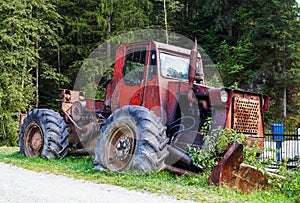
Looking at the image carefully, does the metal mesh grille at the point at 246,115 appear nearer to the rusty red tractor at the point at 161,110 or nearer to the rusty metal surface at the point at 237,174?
the rusty red tractor at the point at 161,110

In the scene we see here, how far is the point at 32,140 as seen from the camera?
9.56 m

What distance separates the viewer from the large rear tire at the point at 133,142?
19.8ft

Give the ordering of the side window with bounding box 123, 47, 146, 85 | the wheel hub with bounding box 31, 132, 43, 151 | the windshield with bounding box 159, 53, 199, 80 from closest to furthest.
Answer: the windshield with bounding box 159, 53, 199, 80, the side window with bounding box 123, 47, 146, 85, the wheel hub with bounding box 31, 132, 43, 151

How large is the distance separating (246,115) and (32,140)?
5.56 m

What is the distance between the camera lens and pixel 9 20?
2012 cm

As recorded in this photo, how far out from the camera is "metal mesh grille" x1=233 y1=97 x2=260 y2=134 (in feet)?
21.7

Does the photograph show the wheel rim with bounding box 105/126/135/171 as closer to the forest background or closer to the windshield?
the windshield

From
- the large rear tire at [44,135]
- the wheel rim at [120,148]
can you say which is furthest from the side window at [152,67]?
the large rear tire at [44,135]

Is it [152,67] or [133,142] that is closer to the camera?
[133,142]

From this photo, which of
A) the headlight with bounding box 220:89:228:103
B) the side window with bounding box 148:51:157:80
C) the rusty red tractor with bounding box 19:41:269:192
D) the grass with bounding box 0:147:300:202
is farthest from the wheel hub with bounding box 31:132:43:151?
the headlight with bounding box 220:89:228:103

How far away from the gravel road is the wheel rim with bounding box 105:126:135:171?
857mm

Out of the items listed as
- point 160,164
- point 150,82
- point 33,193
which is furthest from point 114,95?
point 33,193

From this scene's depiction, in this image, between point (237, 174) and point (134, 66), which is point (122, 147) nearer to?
point (134, 66)

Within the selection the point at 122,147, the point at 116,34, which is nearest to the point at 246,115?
the point at 122,147
